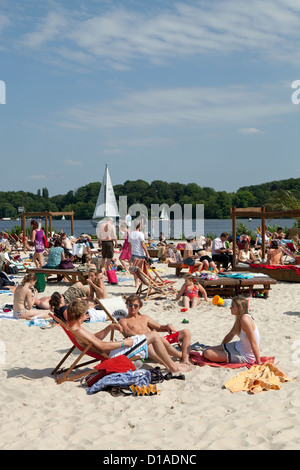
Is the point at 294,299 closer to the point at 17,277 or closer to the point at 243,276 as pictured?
the point at 243,276

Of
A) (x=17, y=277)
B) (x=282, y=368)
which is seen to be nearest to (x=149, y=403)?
(x=282, y=368)

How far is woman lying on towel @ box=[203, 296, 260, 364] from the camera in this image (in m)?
5.40

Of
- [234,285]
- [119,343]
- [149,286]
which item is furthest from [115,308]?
[234,285]

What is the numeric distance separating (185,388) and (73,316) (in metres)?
1.30

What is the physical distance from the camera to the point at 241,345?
555 centimetres

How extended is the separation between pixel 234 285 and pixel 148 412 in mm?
6388

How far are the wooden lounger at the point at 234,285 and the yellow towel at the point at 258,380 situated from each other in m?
4.74

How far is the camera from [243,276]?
404 inches

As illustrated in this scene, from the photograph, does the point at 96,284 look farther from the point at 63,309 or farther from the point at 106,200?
the point at 106,200

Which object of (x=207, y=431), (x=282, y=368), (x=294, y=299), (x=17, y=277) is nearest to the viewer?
(x=207, y=431)

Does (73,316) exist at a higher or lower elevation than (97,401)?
higher

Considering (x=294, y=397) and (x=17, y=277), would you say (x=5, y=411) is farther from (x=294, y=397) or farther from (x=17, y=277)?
(x=17, y=277)
